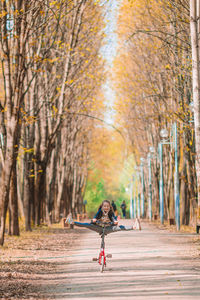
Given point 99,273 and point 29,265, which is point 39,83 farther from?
point 99,273

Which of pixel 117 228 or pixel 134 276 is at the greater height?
pixel 117 228

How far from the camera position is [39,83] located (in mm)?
27062

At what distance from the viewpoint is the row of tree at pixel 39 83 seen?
17.2 metres

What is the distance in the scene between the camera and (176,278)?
10055mm

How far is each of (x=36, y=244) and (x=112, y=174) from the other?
94366mm

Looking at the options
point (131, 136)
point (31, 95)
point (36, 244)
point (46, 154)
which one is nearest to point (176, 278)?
point (36, 244)

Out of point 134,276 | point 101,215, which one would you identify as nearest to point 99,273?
point 134,276

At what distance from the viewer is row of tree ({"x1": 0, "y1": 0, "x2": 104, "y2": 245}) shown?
1725 centimetres

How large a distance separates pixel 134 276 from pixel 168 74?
657 inches

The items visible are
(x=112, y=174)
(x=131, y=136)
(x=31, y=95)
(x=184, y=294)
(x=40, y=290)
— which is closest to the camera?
(x=184, y=294)

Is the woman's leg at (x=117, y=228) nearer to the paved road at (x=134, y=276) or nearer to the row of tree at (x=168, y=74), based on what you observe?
the paved road at (x=134, y=276)

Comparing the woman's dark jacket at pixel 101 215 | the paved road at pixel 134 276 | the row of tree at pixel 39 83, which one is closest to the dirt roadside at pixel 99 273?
the paved road at pixel 134 276

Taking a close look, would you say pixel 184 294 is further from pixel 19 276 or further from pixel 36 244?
pixel 36 244

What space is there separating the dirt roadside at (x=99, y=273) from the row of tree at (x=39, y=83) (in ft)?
11.0
